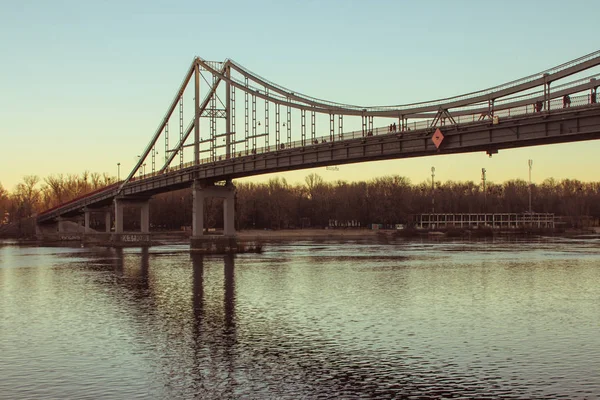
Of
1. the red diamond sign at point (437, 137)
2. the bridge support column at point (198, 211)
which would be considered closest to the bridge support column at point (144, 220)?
the bridge support column at point (198, 211)

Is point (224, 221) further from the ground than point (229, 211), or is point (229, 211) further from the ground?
point (229, 211)

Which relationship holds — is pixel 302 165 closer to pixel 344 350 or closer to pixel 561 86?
pixel 561 86

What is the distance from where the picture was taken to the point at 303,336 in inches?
1120

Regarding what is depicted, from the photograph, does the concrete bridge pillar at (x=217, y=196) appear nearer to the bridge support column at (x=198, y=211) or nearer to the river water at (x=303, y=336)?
the bridge support column at (x=198, y=211)

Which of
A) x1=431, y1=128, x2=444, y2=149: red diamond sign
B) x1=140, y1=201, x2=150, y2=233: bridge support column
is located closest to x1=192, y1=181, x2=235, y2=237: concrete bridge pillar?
x1=140, y1=201, x2=150, y2=233: bridge support column

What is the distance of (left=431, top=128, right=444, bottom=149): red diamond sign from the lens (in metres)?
52.0

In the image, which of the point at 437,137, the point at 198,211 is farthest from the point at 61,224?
the point at 437,137

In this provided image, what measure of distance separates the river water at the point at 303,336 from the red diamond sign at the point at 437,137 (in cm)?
994

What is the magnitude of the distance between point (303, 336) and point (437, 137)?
27.8 m

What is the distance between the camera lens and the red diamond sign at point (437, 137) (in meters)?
52.0

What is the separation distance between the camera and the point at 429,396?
19.6 metres

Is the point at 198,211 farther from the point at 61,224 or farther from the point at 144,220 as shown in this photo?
the point at 61,224

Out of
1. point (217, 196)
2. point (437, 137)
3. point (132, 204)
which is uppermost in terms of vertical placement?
point (437, 137)

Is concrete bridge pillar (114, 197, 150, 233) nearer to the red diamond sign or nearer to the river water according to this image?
the river water
